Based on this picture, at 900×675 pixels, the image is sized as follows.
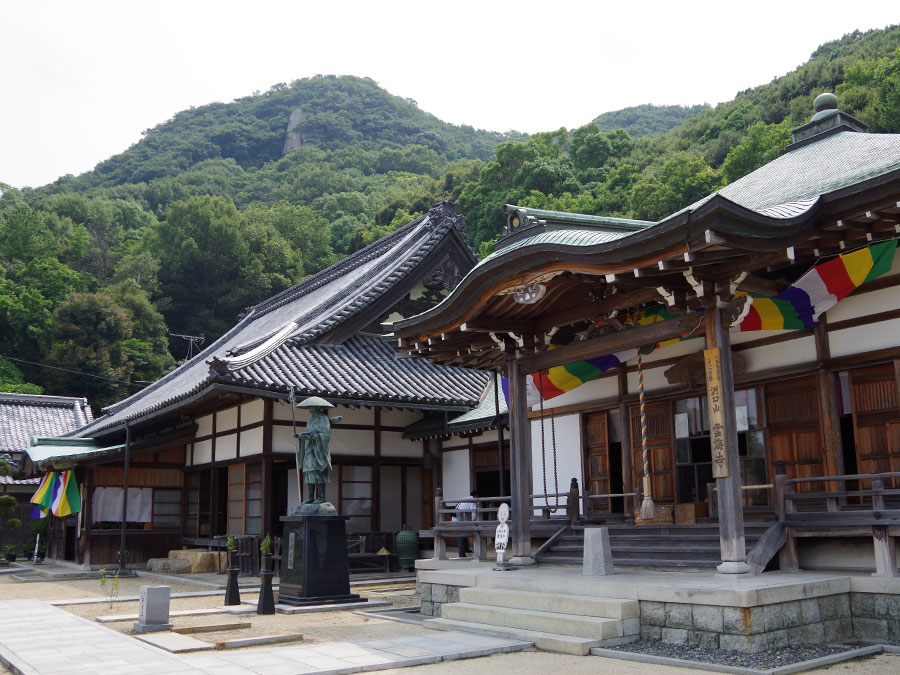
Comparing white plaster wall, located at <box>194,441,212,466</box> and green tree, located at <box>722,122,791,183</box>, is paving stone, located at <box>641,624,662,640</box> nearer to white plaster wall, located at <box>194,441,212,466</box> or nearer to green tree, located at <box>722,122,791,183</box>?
white plaster wall, located at <box>194,441,212,466</box>

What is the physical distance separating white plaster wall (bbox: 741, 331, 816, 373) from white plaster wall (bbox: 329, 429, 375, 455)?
32.3 ft

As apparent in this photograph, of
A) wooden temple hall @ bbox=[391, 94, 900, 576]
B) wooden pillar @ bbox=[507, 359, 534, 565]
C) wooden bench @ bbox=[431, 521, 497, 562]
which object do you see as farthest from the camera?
wooden bench @ bbox=[431, 521, 497, 562]

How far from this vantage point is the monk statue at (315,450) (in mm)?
12938

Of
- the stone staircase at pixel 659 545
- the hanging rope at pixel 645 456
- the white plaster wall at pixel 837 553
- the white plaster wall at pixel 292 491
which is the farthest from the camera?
the white plaster wall at pixel 292 491

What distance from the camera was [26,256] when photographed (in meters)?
51.5

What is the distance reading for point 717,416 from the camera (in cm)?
898

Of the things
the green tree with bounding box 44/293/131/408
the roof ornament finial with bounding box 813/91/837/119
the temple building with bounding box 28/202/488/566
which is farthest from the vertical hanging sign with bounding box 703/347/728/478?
the green tree with bounding box 44/293/131/408

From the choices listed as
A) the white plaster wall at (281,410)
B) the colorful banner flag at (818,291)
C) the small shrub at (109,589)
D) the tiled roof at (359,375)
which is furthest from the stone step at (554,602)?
the white plaster wall at (281,410)

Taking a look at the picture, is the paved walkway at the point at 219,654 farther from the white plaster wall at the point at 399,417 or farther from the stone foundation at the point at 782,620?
the white plaster wall at the point at 399,417

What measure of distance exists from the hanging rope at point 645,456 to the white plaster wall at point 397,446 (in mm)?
7619

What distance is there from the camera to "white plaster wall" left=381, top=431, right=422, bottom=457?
19.0 meters

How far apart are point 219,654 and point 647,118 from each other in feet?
305

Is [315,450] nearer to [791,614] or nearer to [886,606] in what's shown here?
[791,614]

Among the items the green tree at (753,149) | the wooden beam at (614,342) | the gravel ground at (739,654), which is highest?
the green tree at (753,149)
